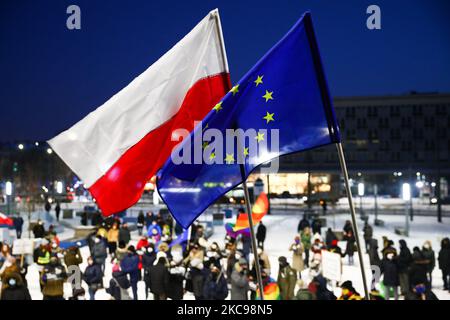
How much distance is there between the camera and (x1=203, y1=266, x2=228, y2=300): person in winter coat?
10.5m

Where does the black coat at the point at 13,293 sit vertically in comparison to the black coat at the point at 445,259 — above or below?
above

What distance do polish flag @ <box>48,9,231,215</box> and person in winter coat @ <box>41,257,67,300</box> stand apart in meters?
6.67

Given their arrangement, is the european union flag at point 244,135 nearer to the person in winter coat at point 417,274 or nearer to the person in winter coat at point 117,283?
the person in winter coat at point 117,283

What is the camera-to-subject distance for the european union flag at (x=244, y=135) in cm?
417

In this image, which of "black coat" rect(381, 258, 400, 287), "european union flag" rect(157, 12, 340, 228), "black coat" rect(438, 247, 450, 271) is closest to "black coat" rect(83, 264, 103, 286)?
"black coat" rect(381, 258, 400, 287)

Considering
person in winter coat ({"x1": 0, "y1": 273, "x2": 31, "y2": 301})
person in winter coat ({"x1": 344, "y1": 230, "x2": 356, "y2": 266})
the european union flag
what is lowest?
person in winter coat ({"x1": 344, "y1": 230, "x2": 356, "y2": 266})

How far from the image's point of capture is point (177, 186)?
4.26m

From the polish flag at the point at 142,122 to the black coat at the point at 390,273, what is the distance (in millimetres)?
8726

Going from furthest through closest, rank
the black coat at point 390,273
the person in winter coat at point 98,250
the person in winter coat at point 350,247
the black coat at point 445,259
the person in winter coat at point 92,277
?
the person in winter coat at point 350,247, the person in winter coat at point 98,250, the black coat at point 445,259, the black coat at point 390,273, the person in winter coat at point 92,277

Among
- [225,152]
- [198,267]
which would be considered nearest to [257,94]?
[225,152]

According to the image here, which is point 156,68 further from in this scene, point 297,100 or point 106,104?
point 297,100

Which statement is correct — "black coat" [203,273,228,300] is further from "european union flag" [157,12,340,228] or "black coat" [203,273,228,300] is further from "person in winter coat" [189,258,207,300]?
"european union flag" [157,12,340,228]

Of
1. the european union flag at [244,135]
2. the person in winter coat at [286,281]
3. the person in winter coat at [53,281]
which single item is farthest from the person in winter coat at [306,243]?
the european union flag at [244,135]

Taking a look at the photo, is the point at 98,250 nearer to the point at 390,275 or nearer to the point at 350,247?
the point at 390,275
